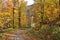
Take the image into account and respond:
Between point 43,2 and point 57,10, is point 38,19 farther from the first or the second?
point 57,10

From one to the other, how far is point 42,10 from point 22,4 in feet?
48.4

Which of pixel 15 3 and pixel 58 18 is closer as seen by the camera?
pixel 58 18

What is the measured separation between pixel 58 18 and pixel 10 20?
17.1 m

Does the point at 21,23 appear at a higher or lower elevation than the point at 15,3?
lower

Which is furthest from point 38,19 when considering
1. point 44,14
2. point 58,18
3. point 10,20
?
point 10,20

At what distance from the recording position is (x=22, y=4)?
41.5 meters

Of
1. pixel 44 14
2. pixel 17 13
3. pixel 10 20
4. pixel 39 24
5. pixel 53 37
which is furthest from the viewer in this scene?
pixel 17 13

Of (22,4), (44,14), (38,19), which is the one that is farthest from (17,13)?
(44,14)

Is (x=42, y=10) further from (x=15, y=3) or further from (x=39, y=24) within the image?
(x=15, y=3)

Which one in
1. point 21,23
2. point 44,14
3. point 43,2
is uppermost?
point 43,2

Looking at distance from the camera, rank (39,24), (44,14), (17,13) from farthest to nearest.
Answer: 1. (17,13)
2. (39,24)
3. (44,14)

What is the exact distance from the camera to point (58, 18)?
2480cm

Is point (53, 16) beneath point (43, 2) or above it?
beneath

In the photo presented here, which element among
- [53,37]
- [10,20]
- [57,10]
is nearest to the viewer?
[53,37]
